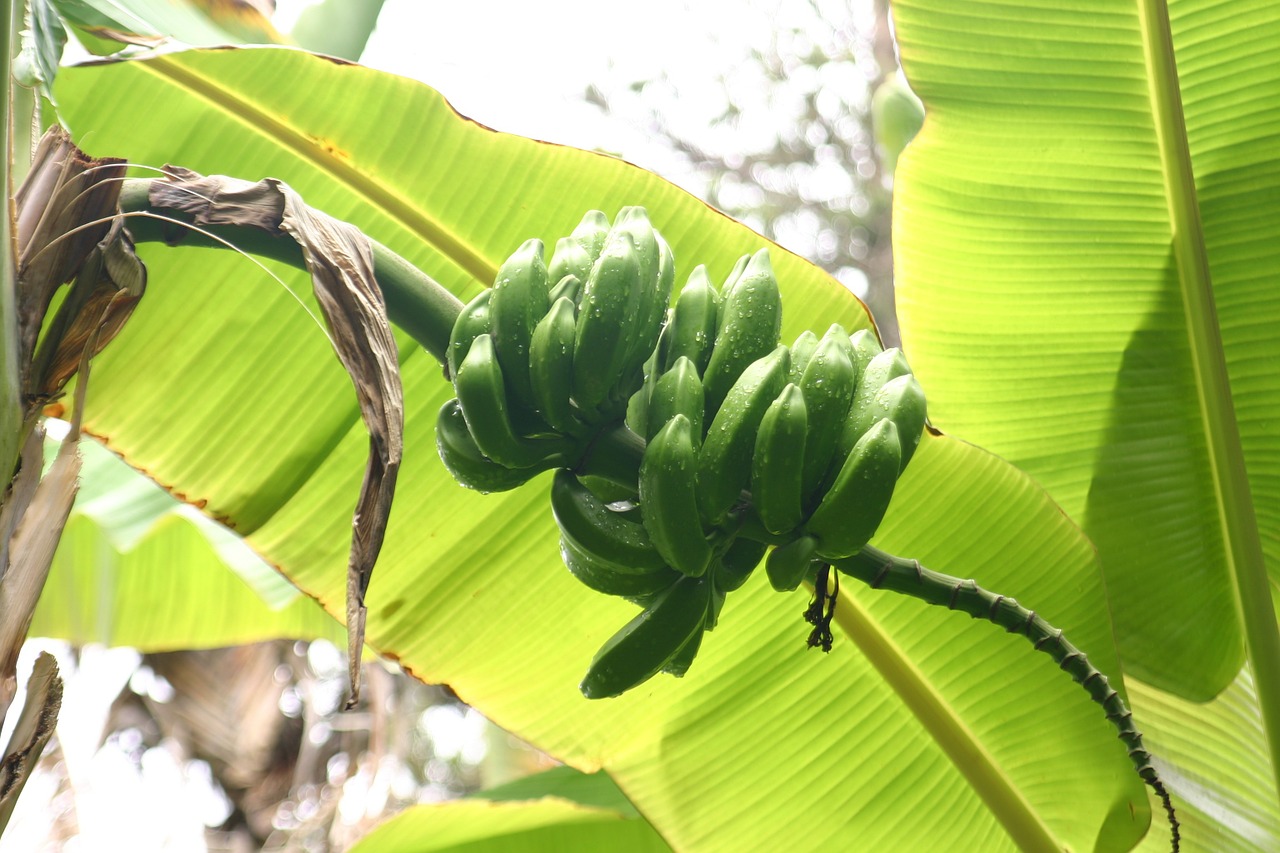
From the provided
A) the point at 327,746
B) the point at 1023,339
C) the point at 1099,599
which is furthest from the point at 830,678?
the point at 327,746

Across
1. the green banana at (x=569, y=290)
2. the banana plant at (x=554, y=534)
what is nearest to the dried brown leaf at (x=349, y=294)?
the green banana at (x=569, y=290)

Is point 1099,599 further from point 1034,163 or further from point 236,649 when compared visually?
point 236,649

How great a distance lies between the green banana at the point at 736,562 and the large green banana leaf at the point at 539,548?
0.53 m

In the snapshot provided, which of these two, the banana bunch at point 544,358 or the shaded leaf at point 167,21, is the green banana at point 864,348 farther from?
the shaded leaf at point 167,21

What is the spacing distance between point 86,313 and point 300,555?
564mm

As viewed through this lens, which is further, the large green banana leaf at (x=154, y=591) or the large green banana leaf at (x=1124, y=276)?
the large green banana leaf at (x=154, y=591)

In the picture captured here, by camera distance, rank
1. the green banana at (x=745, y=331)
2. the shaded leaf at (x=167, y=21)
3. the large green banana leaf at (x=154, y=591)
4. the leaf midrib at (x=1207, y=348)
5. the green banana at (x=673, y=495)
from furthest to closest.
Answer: the large green banana leaf at (x=154, y=591) < the leaf midrib at (x=1207, y=348) < the shaded leaf at (x=167, y=21) < the green banana at (x=745, y=331) < the green banana at (x=673, y=495)

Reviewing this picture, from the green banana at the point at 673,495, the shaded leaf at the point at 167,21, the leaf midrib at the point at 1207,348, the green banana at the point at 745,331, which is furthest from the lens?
the leaf midrib at the point at 1207,348

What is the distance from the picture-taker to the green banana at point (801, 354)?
0.82 m

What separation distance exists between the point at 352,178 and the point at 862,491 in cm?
92

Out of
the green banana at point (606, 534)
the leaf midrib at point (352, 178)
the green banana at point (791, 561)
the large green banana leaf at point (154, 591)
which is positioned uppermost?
the green banana at point (791, 561)

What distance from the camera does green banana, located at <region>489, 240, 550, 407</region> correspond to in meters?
0.78

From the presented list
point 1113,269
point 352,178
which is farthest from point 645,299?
point 1113,269

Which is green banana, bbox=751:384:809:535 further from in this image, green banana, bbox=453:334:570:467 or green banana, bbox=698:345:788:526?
green banana, bbox=453:334:570:467
